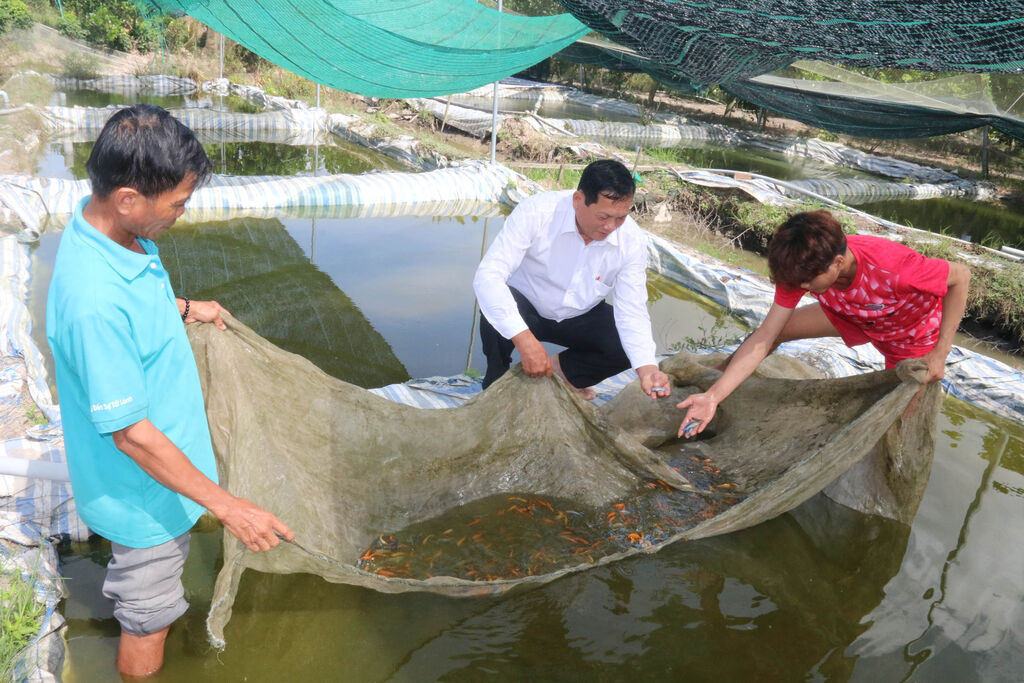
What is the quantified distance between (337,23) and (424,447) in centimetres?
357

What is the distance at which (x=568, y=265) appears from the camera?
3.00 meters

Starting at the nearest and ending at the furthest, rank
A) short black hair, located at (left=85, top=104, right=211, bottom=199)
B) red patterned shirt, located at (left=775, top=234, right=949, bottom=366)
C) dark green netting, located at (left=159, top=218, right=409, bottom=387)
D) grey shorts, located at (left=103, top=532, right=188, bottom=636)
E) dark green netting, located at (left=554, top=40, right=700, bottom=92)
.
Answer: short black hair, located at (left=85, top=104, right=211, bottom=199) < grey shorts, located at (left=103, top=532, right=188, bottom=636) < red patterned shirt, located at (left=775, top=234, right=949, bottom=366) < dark green netting, located at (left=159, top=218, right=409, bottom=387) < dark green netting, located at (left=554, top=40, right=700, bottom=92)

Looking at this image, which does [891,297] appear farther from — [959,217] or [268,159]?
[959,217]

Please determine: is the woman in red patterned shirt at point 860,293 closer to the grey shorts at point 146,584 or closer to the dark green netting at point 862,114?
the grey shorts at point 146,584

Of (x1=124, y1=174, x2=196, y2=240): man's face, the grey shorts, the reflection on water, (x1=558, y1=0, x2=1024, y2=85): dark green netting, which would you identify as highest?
(x1=558, y1=0, x2=1024, y2=85): dark green netting

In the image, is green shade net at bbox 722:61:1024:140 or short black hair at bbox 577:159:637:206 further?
green shade net at bbox 722:61:1024:140

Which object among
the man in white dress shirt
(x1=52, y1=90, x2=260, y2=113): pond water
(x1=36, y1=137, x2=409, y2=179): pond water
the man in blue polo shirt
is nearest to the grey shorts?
the man in blue polo shirt

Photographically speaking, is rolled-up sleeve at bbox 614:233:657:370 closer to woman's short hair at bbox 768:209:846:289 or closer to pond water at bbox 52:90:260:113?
woman's short hair at bbox 768:209:846:289

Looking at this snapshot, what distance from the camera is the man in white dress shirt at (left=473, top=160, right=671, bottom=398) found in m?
2.54

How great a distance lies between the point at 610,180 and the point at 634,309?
63 cm

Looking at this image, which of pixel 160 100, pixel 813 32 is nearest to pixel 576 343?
pixel 813 32

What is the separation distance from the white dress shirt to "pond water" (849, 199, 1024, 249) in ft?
21.9

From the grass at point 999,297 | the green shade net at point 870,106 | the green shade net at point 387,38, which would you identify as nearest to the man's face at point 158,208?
the green shade net at point 387,38

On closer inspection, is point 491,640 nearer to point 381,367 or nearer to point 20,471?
point 20,471
